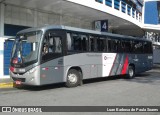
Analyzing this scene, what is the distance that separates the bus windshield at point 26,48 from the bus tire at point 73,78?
2.28m

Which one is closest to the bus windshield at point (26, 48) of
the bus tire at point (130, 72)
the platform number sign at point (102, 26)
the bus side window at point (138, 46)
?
the bus tire at point (130, 72)

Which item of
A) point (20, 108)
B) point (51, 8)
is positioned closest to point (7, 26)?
point (51, 8)

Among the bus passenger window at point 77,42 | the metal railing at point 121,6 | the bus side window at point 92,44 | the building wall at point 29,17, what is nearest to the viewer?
the bus passenger window at point 77,42

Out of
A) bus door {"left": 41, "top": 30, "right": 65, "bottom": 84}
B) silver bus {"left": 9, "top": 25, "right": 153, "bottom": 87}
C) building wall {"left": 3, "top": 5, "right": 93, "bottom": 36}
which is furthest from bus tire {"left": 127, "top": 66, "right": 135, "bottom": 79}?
bus door {"left": 41, "top": 30, "right": 65, "bottom": 84}

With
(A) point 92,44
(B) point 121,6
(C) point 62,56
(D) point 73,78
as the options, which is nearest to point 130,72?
(A) point 92,44

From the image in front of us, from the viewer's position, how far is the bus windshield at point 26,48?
12.6 meters

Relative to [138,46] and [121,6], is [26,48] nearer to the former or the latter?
[138,46]

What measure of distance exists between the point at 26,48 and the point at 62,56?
1.64m

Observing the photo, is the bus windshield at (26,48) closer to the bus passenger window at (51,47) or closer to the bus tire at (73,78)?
the bus passenger window at (51,47)

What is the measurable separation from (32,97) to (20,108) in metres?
2.21

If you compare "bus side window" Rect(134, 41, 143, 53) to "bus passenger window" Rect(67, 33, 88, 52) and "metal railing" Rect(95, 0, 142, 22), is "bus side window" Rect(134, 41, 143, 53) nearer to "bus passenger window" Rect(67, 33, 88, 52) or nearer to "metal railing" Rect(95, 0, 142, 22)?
"metal railing" Rect(95, 0, 142, 22)

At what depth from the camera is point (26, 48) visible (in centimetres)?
1312

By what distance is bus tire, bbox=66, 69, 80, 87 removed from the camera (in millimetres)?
14066

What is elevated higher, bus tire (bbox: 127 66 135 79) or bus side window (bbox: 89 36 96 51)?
bus side window (bbox: 89 36 96 51)
